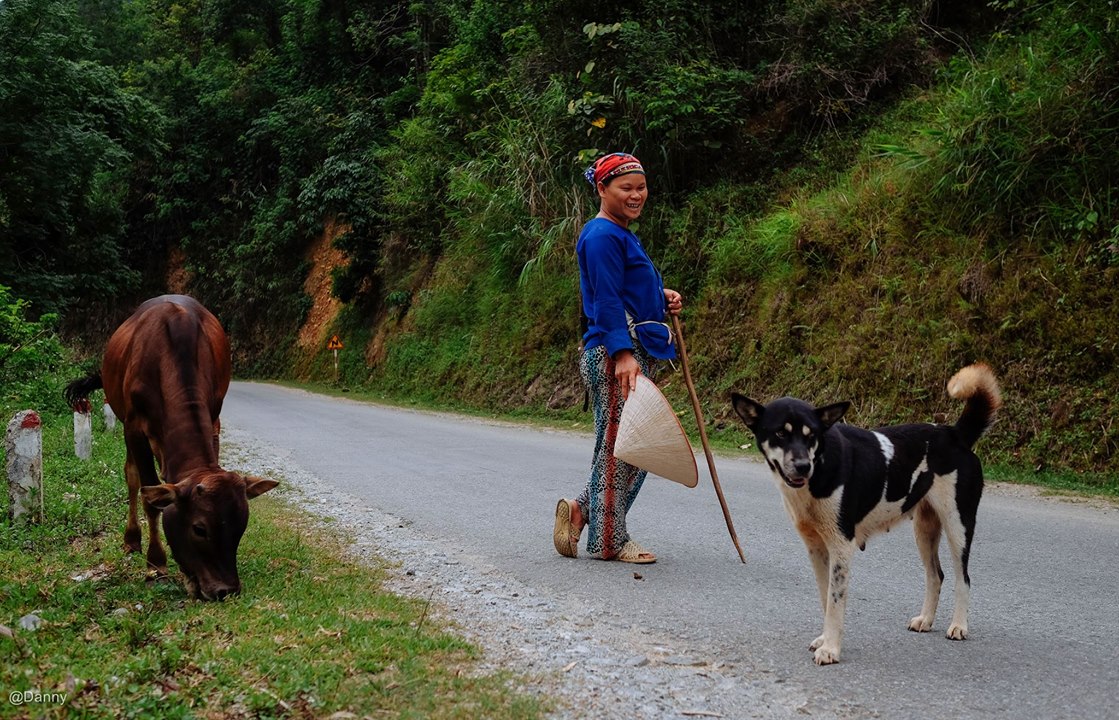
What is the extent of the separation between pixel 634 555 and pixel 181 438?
111 inches

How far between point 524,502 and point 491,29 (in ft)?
66.5

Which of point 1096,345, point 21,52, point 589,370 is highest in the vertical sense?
point 21,52

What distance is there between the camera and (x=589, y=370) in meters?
5.88

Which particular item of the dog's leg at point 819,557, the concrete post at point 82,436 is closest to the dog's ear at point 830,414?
the dog's leg at point 819,557

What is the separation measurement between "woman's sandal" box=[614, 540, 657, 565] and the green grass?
4.90 feet

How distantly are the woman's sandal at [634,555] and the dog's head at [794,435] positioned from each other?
1868 millimetres

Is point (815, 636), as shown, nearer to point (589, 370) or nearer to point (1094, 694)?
point (1094, 694)

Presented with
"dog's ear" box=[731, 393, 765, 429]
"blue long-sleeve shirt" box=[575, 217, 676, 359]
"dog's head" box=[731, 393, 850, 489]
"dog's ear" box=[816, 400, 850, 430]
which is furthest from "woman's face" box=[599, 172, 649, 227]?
"dog's ear" box=[816, 400, 850, 430]

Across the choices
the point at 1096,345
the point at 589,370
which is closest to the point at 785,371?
the point at 1096,345

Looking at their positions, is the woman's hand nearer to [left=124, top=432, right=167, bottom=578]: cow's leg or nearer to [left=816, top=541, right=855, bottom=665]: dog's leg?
[left=816, top=541, right=855, bottom=665]: dog's leg

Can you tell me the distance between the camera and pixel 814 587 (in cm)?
542

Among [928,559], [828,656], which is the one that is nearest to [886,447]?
[928,559]

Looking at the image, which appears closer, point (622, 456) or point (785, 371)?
point (622, 456)

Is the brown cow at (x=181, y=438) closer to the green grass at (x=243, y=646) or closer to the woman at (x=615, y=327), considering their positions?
the green grass at (x=243, y=646)
